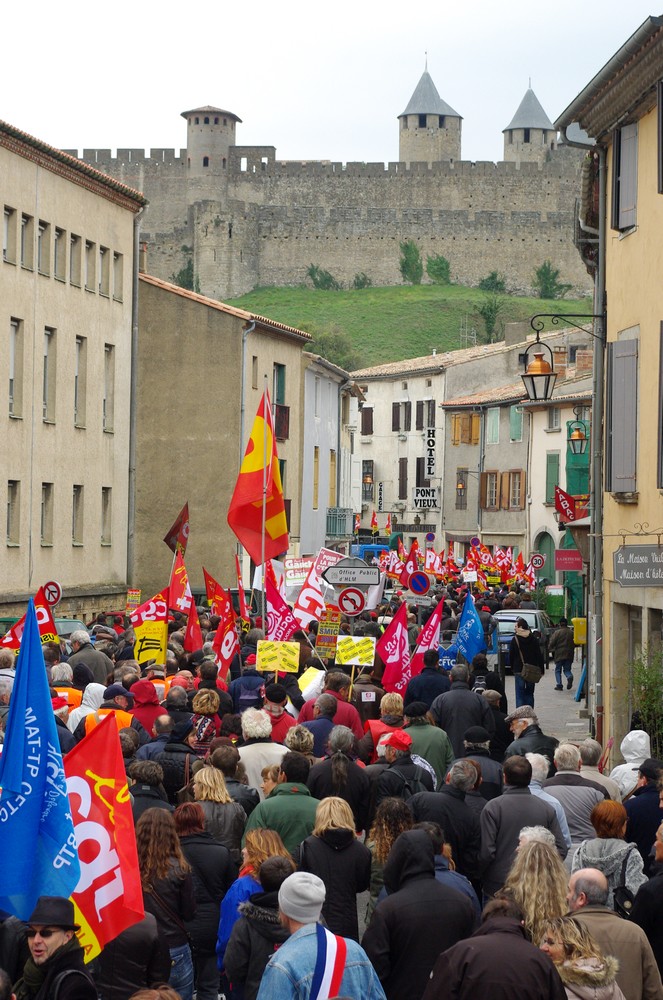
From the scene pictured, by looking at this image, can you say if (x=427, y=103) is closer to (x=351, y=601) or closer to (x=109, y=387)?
(x=109, y=387)

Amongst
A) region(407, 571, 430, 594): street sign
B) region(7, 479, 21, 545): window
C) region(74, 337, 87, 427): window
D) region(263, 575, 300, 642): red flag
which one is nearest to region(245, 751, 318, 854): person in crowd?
region(263, 575, 300, 642): red flag

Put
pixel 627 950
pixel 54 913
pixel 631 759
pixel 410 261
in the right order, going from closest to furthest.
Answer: pixel 54 913 < pixel 627 950 < pixel 631 759 < pixel 410 261

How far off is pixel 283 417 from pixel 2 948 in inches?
1395

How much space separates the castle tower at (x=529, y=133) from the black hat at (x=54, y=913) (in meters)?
127

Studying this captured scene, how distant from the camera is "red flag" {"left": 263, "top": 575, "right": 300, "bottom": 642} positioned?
16438 mm

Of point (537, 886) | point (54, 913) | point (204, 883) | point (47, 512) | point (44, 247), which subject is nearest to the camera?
point (54, 913)

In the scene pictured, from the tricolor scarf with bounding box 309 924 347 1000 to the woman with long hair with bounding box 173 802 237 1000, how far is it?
6.65 ft

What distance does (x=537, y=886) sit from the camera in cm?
642

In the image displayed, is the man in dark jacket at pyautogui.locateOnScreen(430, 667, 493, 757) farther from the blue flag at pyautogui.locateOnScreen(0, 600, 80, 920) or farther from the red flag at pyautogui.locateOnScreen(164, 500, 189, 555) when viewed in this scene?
the red flag at pyautogui.locateOnScreen(164, 500, 189, 555)

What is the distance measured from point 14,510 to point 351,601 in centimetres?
1298

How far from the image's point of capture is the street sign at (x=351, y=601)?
1778 centimetres

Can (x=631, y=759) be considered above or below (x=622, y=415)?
below

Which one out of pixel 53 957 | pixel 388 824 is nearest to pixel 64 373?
pixel 388 824

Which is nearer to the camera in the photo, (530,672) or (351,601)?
(351,601)
